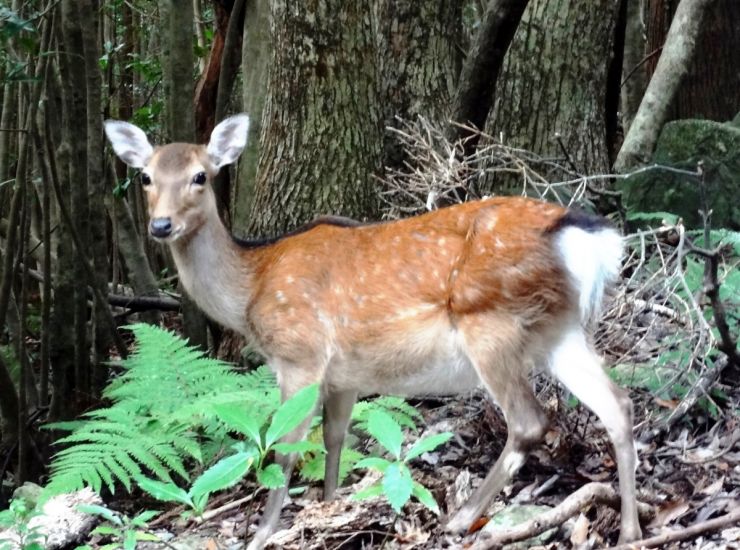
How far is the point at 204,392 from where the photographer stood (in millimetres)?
5496

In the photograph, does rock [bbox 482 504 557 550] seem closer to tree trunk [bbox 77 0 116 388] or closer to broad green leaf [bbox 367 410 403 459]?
broad green leaf [bbox 367 410 403 459]

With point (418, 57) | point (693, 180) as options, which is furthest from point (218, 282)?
point (418, 57)

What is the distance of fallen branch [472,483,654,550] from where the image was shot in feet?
13.4

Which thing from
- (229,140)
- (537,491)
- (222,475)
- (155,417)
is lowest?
(537,491)

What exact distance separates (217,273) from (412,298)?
1.12 metres

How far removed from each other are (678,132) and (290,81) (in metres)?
2.93

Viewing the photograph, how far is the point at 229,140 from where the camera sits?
5617 mm

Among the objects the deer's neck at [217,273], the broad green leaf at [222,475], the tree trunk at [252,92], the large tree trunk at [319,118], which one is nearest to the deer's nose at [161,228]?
the deer's neck at [217,273]

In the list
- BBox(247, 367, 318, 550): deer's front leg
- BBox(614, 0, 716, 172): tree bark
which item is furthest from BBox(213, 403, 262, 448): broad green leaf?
BBox(614, 0, 716, 172): tree bark

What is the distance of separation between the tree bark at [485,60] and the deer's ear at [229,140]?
2238 millimetres

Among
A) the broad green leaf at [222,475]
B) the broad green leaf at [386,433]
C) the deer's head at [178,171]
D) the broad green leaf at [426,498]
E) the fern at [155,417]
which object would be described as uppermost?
the deer's head at [178,171]

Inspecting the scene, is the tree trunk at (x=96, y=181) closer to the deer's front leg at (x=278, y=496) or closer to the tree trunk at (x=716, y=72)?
the deer's front leg at (x=278, y=496)

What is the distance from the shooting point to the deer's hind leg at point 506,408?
4.51 metres

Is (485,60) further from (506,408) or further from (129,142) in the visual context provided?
(506,408)
